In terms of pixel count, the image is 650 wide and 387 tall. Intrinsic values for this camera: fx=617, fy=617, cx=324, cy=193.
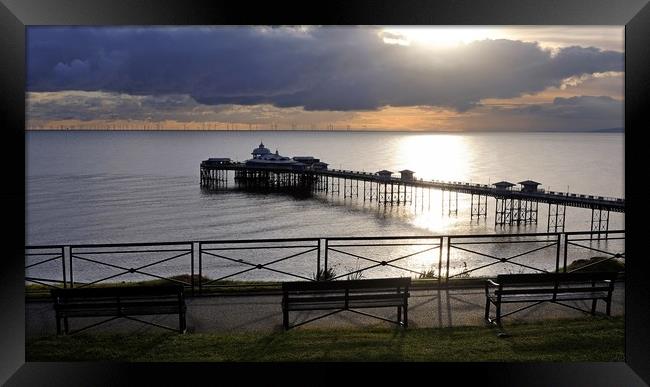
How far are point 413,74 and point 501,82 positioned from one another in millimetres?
14847

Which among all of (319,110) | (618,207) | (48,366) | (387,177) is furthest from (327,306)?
(319,110)

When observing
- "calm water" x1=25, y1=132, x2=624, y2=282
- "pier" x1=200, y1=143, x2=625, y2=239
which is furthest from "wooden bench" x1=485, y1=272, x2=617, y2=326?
"pier" x1=200, y1=143, x2=625, y2=239

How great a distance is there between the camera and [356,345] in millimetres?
4418

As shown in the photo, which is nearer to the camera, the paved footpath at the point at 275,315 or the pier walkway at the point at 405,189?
the paved footpath at the point at 275,315

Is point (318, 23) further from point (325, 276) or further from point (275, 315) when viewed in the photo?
point (325, 276)

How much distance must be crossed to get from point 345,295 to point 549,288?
5.56 feet

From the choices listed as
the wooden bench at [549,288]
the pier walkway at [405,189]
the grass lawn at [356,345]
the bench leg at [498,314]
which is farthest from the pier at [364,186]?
the grass lawn at [356,345]

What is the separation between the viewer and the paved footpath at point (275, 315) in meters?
4.98

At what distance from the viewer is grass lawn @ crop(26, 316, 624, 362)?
421 centimetres

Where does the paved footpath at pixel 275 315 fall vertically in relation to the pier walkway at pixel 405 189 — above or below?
above

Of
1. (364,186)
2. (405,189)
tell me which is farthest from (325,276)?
(364,186)

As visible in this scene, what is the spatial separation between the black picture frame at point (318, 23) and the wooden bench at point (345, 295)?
2.56 ft

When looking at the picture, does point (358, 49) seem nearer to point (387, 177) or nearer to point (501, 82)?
point (501, 82)

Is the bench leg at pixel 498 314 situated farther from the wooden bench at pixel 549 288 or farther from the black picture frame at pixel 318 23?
the black picture frame at pixel 318 23
